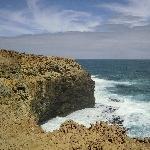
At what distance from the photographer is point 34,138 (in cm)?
1891

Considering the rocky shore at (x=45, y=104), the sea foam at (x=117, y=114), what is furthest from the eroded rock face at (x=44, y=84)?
the sea foam at (x=117, y=114)

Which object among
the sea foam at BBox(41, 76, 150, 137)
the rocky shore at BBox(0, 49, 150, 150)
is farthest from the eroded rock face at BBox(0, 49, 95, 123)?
the sea foam at BBox(41, 76, 150, 137)

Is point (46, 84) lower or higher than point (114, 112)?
higher

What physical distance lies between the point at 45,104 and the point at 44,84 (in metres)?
2.04

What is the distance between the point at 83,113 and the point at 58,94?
479 centimetres

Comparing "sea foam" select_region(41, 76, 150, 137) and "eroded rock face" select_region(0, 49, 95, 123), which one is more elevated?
"eroded rock face" select_region(0, 49, 95, 123)

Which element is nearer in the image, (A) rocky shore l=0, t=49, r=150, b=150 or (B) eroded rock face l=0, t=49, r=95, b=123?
(A) rocky shore l=0, t=49, r=150, b=150

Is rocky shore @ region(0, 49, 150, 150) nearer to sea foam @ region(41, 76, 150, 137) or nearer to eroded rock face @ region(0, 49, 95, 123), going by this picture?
eroded rock face @ region(0, 49, 95, 123)

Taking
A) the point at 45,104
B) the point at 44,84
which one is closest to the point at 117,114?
the point at 45,104

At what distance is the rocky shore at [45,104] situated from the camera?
1802 cm

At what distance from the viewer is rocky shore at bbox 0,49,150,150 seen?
59.1 feet

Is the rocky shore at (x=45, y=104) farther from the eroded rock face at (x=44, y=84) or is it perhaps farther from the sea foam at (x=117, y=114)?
the sea foam at (x=117, y=114)

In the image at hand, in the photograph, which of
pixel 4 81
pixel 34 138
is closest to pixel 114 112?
pixel 4 81

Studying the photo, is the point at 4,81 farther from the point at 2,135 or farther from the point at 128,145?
the point at 128,145
